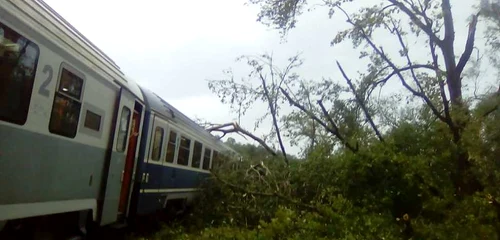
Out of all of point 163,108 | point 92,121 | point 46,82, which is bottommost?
point 92,121

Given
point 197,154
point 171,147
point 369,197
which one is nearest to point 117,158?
point 171,147

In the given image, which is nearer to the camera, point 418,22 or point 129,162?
point 129,162

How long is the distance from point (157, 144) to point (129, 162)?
144cm

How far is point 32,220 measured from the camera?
6.28 meters

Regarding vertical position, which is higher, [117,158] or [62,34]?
[62,34]

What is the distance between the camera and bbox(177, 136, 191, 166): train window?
13141 mm

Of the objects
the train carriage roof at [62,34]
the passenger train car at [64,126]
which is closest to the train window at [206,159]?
the passenger train car at [64,126]

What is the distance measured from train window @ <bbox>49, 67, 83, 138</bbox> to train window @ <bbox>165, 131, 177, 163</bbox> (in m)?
5.45

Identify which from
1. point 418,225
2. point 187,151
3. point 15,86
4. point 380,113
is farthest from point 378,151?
point 380,113

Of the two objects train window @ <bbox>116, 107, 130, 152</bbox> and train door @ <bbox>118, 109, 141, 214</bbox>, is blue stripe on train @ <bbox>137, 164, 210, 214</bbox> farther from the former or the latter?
train window @ <bbox>116, 107, 130, 152</bbox>

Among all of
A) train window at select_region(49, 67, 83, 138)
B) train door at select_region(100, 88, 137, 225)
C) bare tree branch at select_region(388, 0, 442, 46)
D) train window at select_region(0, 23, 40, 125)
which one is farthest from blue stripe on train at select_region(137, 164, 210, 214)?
bare tree branch at select_region(388, 0, 442, 46)

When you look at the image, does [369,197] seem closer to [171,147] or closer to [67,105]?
[171,147]

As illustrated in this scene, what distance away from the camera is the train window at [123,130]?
8328 millimetres

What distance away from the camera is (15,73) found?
4.94m
